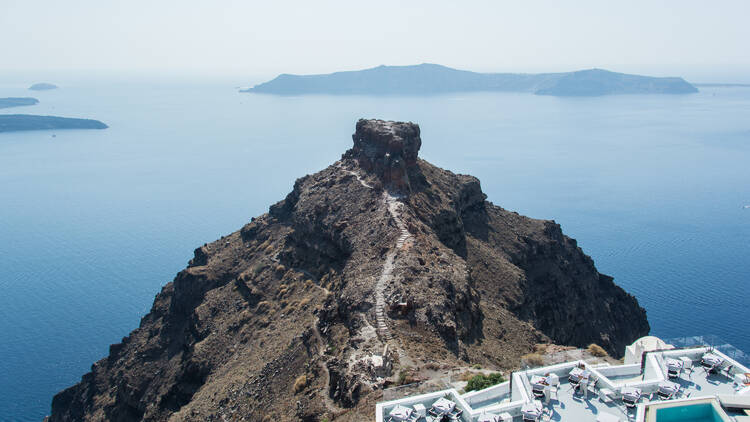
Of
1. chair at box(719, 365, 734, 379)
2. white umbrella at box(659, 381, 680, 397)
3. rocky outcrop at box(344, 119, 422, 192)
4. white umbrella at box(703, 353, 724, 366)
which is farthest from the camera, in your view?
rocky outcrop at box(344, 119, 422, 192)

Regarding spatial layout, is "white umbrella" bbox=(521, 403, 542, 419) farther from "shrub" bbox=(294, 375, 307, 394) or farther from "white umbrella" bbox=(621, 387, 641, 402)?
"shrub" bbox=(294, 375, 307, 394)

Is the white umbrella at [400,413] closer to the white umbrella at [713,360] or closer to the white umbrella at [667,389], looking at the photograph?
the white umbrella at [667,389]

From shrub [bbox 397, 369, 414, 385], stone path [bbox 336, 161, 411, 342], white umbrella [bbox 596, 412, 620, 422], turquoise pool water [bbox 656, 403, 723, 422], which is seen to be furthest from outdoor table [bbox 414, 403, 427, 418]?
stone path [bbox 336, 161, 411, 342]

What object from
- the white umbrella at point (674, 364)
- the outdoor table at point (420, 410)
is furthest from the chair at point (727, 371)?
the outdoor table at point (420, 410)

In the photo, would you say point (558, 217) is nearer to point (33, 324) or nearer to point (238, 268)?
point (238, 268)

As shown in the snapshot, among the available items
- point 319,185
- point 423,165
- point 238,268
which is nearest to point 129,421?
Answer: point 238,268
